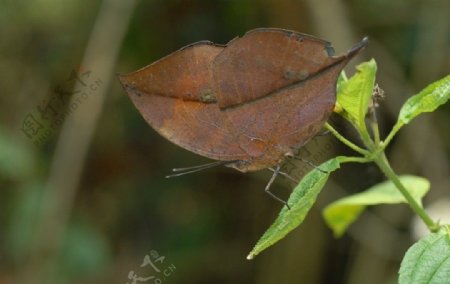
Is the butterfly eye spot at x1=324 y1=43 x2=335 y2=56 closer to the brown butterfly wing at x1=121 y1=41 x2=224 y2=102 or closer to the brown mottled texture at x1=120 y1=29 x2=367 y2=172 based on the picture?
the brown mottled texture at x1=120 y1=29 x2=367 y2=172

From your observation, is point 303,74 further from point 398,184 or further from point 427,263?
point 427,263

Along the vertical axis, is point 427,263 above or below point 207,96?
below

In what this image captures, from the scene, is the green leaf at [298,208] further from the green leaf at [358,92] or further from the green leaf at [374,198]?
the green leaf at [374,198]

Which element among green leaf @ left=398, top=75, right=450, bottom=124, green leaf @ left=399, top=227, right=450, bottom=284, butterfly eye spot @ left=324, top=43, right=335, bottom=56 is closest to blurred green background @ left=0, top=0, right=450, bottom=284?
green leaf @ left=398, top=75, right=450, bottom=124

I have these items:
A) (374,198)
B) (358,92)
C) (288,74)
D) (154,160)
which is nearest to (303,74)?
(288,74)

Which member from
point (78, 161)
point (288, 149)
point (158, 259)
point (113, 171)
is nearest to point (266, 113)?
point (288, 149)

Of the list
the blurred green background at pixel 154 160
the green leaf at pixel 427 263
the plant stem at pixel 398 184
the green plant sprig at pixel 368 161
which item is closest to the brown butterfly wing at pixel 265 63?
the green plant sprig at pixel 368 161
